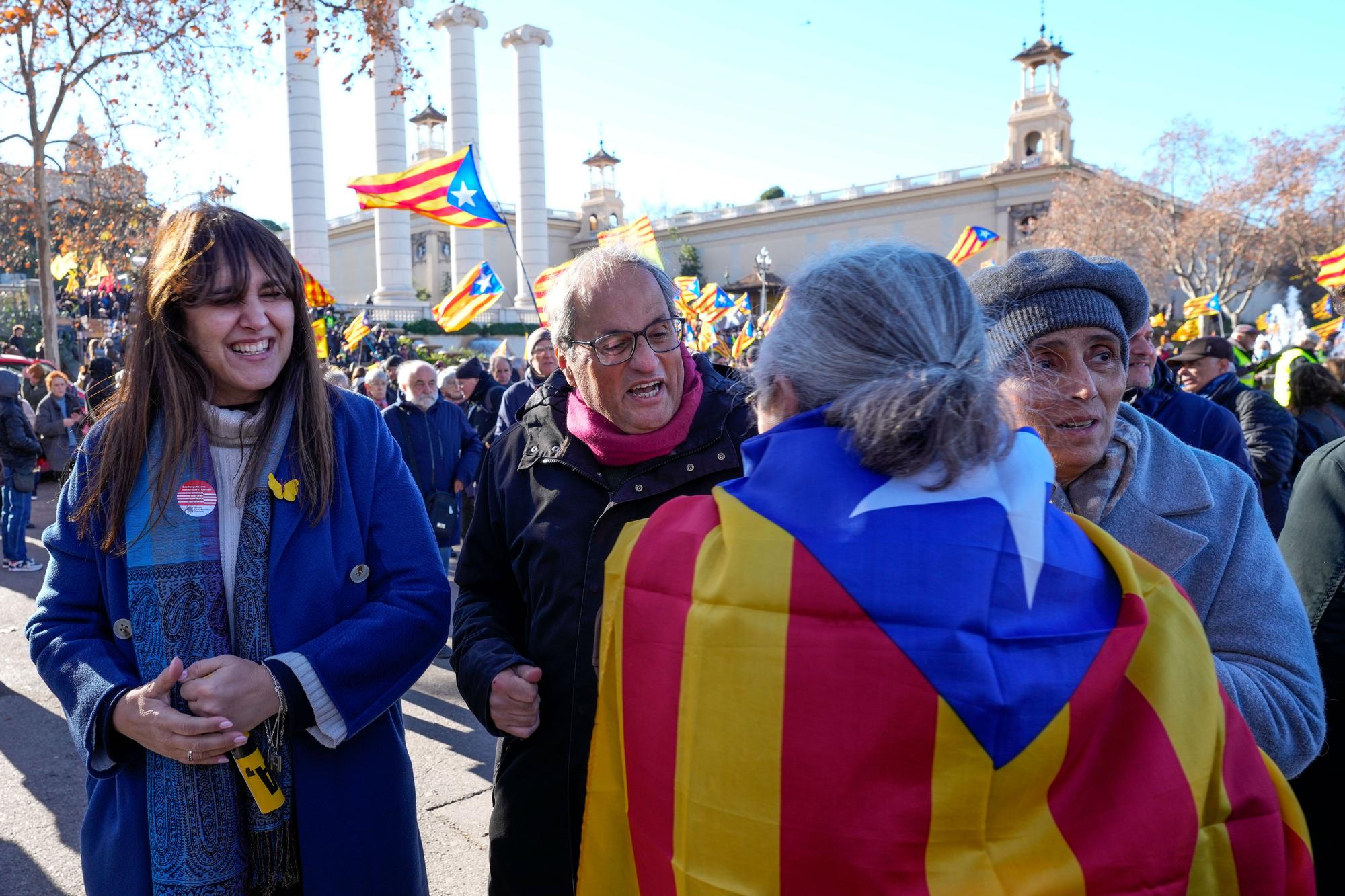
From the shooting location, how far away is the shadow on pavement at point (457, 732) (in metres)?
4.35

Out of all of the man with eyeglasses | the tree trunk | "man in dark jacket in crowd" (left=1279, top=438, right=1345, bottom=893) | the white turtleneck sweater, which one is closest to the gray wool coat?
"man in dark jacket in crowd" (left=1279, top=438, right=1345, bottom=893)

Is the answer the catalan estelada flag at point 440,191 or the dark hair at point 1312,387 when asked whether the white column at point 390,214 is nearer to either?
the catalan estelada flag at point 440,191

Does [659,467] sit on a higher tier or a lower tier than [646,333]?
lower

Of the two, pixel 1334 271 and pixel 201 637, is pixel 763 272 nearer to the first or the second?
pixel 1334 271

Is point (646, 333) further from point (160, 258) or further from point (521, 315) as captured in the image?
point (521, 315)

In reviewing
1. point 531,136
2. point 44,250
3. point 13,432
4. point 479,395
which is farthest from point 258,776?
point 531,136

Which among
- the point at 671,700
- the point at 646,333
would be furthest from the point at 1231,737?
the point at 646,333

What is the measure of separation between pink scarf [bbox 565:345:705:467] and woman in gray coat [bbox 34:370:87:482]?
875cm

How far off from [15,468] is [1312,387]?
32.6 ft

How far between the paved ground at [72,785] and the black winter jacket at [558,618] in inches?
55.5

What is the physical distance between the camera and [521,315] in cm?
4591

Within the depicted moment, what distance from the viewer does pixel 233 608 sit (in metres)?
1.86

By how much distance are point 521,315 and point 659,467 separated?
4486 centimetres

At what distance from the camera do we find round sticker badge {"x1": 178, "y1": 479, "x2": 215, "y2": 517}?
1855mm
